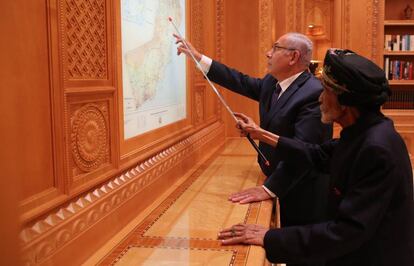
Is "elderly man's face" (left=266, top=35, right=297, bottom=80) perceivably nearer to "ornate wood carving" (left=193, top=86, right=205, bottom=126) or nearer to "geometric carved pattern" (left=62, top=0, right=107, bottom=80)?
"ornate wood carving" (left=193, top=86, right=205, bottom=126)

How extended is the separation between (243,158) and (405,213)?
215 cm

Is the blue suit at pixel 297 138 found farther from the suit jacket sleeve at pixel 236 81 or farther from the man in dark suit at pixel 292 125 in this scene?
the suit jacket sleeve at pixel 236 81

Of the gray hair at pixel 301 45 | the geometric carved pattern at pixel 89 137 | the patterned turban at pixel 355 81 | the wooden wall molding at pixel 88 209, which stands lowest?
the wooden wall molding at pixel 88 209

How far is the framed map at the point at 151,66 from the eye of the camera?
2.06 metres

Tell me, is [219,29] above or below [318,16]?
below

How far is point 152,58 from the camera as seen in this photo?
2.40 m

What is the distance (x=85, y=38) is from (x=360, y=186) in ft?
3.53

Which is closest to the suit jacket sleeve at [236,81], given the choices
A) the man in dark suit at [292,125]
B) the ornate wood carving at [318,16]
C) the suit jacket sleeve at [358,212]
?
the man in dark suit at [292,125]

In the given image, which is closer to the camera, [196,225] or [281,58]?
[196,225]

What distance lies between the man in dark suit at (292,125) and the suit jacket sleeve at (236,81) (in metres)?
0.17

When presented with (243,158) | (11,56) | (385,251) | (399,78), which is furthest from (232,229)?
(399,78)

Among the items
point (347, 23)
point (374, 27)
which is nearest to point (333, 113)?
point (347, 23)

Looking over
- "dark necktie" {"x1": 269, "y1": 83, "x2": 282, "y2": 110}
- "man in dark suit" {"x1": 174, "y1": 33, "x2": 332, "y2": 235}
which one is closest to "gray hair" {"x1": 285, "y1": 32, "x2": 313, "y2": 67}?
"man in dark suit" {"x1": 174, "y1": 33, "x2": 332, "y2": 235}

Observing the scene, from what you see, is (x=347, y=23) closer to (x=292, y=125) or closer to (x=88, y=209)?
(x=292, y=125)
